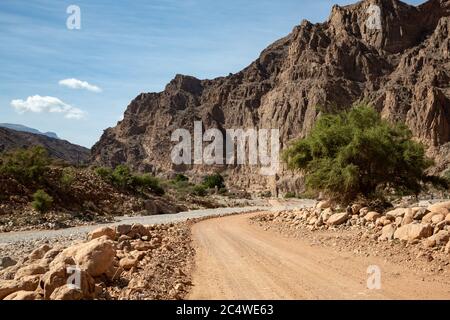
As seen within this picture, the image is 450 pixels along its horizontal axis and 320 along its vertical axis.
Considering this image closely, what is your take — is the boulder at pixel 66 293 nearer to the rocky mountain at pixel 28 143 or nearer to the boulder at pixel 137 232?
the boulder at pixel 137 232

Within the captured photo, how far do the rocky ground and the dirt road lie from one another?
61cm

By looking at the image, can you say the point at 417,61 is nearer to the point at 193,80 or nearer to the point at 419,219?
the point at 193,80

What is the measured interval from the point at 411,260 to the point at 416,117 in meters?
107

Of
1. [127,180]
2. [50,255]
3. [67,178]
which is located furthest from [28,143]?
[50,255]

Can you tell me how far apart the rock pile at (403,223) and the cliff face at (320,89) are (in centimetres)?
7974

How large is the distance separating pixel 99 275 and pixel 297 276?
14.4 ft

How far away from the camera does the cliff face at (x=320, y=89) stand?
378 ft

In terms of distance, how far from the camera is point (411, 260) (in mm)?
12492

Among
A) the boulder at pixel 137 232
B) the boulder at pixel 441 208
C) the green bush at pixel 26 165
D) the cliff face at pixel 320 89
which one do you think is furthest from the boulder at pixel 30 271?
the cliff face at pixel 320 89

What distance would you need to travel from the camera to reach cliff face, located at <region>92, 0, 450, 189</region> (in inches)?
4530

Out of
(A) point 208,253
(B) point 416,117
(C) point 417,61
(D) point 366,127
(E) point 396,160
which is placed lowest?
(A) point 208,253

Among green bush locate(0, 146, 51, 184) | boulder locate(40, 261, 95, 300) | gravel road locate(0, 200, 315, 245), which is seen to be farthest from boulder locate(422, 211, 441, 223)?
green bush locate(0, 146, 51, 184)

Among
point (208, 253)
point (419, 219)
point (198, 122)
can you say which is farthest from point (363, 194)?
point (198, 122)

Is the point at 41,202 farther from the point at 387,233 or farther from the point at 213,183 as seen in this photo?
the point at 213,183
